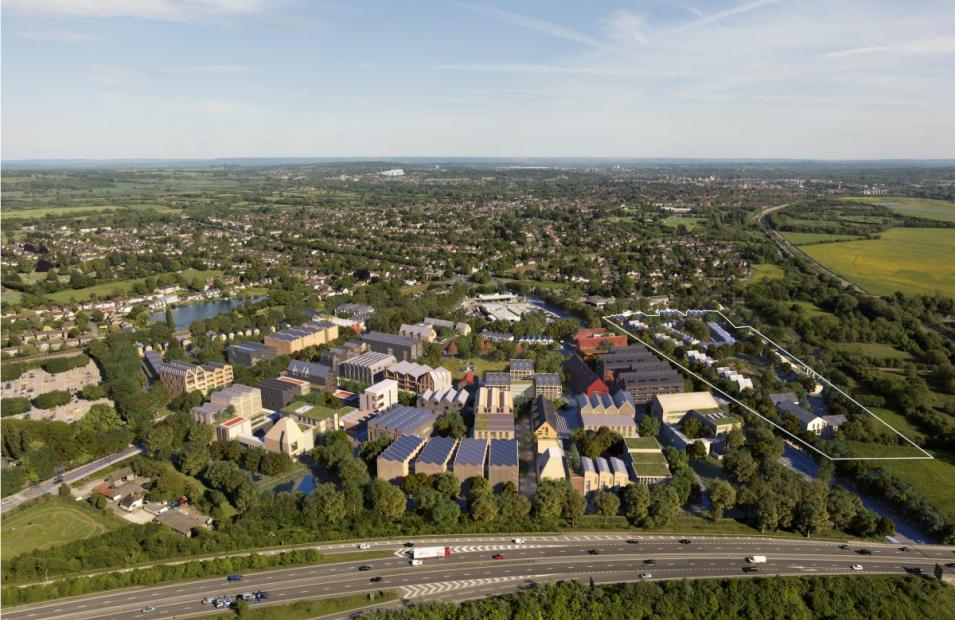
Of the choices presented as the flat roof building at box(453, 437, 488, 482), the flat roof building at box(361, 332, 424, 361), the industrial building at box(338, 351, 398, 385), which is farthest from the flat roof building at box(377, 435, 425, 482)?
the flat roof building at box(361, 332, 424, 361)

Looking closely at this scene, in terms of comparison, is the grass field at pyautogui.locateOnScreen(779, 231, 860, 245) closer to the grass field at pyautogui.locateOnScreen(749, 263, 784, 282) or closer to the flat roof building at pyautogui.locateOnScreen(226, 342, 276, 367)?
the grass field at pyautogui.locateOnScreen(749, 263, 784, 282)

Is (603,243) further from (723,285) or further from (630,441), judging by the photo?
(630,441)

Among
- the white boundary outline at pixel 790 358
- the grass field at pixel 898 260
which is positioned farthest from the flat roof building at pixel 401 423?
the grass field at pixel 898 260

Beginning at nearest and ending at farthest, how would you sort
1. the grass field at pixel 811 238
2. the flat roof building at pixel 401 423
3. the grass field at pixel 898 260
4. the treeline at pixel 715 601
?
the treeline at pixel 715 601, the flat roof building at pixel 401 423, the grass field at pixel 898 260, the grass field at pixel 811 238

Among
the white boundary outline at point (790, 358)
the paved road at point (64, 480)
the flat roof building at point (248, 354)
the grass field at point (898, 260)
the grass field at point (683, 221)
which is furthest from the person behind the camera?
the grass field at point (683, 221)

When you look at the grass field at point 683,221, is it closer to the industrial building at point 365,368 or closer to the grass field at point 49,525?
the industrial building at point 365,368

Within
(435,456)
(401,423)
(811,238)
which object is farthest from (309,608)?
(811,238)

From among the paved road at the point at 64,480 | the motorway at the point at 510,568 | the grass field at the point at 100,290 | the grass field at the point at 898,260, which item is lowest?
the motorway at the point at 510,568
